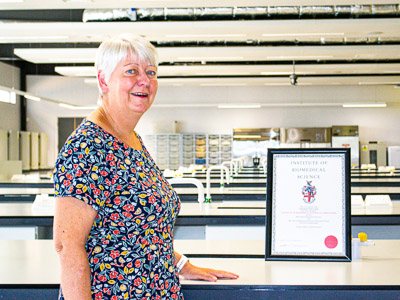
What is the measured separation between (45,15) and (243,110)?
8655mm

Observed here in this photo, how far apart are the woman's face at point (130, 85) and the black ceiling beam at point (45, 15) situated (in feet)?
24.5

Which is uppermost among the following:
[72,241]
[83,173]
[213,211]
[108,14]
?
[108,14]

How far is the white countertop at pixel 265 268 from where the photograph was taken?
5.84ft

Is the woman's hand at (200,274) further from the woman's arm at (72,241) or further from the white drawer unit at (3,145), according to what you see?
the white drawer unit at (3,145)

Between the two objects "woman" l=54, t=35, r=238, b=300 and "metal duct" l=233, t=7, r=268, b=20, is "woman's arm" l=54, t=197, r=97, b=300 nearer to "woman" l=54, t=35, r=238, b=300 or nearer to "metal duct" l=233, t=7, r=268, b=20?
"woman" l=54, t=35, r=238, b=300

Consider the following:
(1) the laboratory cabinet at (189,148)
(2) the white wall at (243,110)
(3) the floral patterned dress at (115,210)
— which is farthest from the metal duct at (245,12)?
(2) the white wall at (243,110)

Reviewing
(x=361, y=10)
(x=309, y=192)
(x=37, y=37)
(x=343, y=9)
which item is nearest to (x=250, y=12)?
(x=343, y=9)

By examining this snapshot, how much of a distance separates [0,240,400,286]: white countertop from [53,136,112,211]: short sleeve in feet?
1.89

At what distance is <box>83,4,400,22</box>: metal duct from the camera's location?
7.61 m

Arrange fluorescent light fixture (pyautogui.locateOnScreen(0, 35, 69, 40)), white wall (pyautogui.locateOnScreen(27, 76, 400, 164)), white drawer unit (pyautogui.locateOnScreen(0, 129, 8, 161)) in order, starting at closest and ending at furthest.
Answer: fluorescent light fixture (pyautogui.locateOnScreen(0, 35, 69, 40)) < white drawer unit (pyautogui.locateOnScreen(0, 129, 8, 161)) < white wall (pyautogui.locateOnScreen(27, 76, 400, 164))

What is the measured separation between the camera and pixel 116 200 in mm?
1417

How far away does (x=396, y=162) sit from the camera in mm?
15305

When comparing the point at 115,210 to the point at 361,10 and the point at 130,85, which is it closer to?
the point at 130,85

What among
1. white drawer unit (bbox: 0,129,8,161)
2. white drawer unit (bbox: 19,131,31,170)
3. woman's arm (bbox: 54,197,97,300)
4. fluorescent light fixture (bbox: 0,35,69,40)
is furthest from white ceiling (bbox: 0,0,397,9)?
white drawer unit (bbox: 19,131,31,170)
